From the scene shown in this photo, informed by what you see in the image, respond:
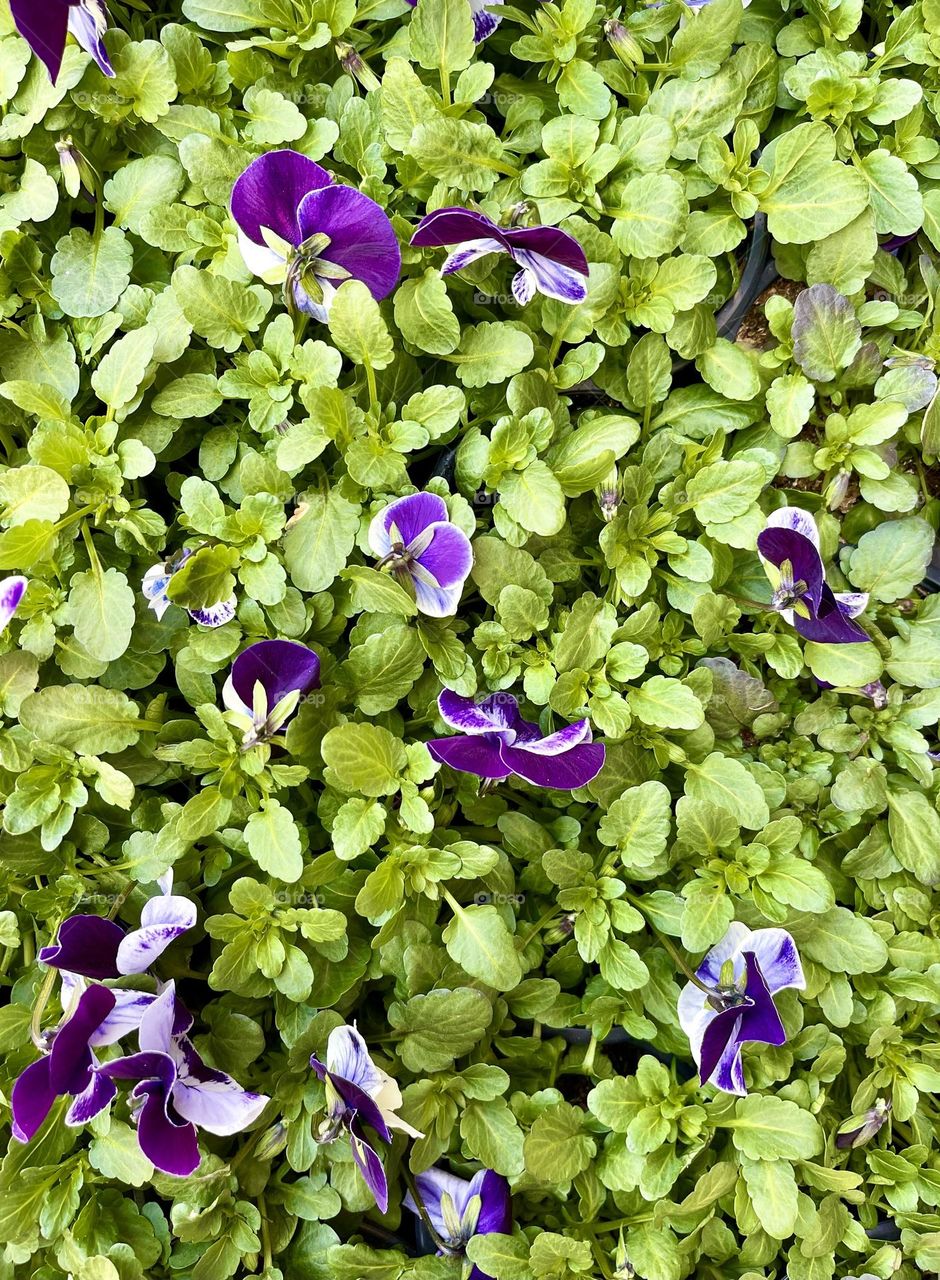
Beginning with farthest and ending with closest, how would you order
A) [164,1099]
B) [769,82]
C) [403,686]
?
[769,82] < [403,686] < [164,1099]

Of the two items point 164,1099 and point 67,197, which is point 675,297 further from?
point 164,1099

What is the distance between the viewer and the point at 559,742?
90 centimetres

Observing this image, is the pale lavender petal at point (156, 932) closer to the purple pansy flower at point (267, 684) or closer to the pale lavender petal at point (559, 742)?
the purple pansy flower at point (267, 684)

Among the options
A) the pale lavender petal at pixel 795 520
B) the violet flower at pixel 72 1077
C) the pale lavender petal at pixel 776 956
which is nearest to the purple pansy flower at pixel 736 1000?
the pale lavender petal at pixel 776 956

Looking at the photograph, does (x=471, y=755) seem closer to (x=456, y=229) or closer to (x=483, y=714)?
(x=483, y=714)

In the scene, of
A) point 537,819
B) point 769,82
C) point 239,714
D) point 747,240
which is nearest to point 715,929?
point 537,819

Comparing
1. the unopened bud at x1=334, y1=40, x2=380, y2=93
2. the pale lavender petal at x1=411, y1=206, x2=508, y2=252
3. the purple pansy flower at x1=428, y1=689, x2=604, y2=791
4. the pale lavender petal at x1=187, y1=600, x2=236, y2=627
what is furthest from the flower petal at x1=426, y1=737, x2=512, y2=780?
the unopened bud at x1=334, y1=40, x2=380, y2=93

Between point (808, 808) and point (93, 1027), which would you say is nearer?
point (93, 1027)

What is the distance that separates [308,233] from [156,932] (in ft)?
2.06

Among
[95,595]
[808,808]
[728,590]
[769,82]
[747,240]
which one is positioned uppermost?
[769,82]

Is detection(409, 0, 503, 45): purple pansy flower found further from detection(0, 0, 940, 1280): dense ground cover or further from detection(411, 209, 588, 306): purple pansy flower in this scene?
detection(411, 209, 588, 306): purple pansy flower

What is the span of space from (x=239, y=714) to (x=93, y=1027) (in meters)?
0.29

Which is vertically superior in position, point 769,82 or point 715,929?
point 769,82

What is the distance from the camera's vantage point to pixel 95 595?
0.91 m
